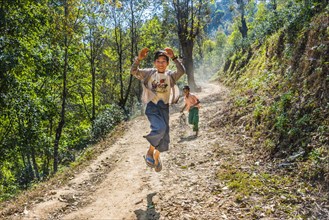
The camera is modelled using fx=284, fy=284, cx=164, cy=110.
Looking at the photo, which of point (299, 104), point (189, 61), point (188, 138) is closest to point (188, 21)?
point (189, 61)

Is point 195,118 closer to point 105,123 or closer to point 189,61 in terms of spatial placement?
A: point 105,123

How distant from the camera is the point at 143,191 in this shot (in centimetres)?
536

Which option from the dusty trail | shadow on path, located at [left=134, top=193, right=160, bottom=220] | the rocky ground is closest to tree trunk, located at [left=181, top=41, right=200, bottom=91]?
the dusty trail

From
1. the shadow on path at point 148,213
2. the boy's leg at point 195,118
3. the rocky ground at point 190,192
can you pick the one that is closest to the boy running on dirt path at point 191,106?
the boy's leg at point 195,118

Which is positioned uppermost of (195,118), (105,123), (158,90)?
(158,90)

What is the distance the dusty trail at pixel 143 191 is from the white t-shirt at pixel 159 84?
68.6 inches

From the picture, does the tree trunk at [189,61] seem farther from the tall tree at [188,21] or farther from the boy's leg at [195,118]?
the boy's leg at [195,118]

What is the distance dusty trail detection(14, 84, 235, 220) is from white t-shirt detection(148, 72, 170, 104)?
1743 mm

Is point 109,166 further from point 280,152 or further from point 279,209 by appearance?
point 279,209

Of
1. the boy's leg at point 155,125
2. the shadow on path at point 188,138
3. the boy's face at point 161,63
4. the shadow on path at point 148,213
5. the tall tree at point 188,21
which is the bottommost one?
the shadow on path at point 188,138

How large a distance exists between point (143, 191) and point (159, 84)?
2033 millimetres

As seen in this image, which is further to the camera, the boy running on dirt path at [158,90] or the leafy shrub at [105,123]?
the leafy shrub at [105,123]

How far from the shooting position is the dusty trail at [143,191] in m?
4.45

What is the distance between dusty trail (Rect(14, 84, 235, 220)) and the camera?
4453 millimetres
